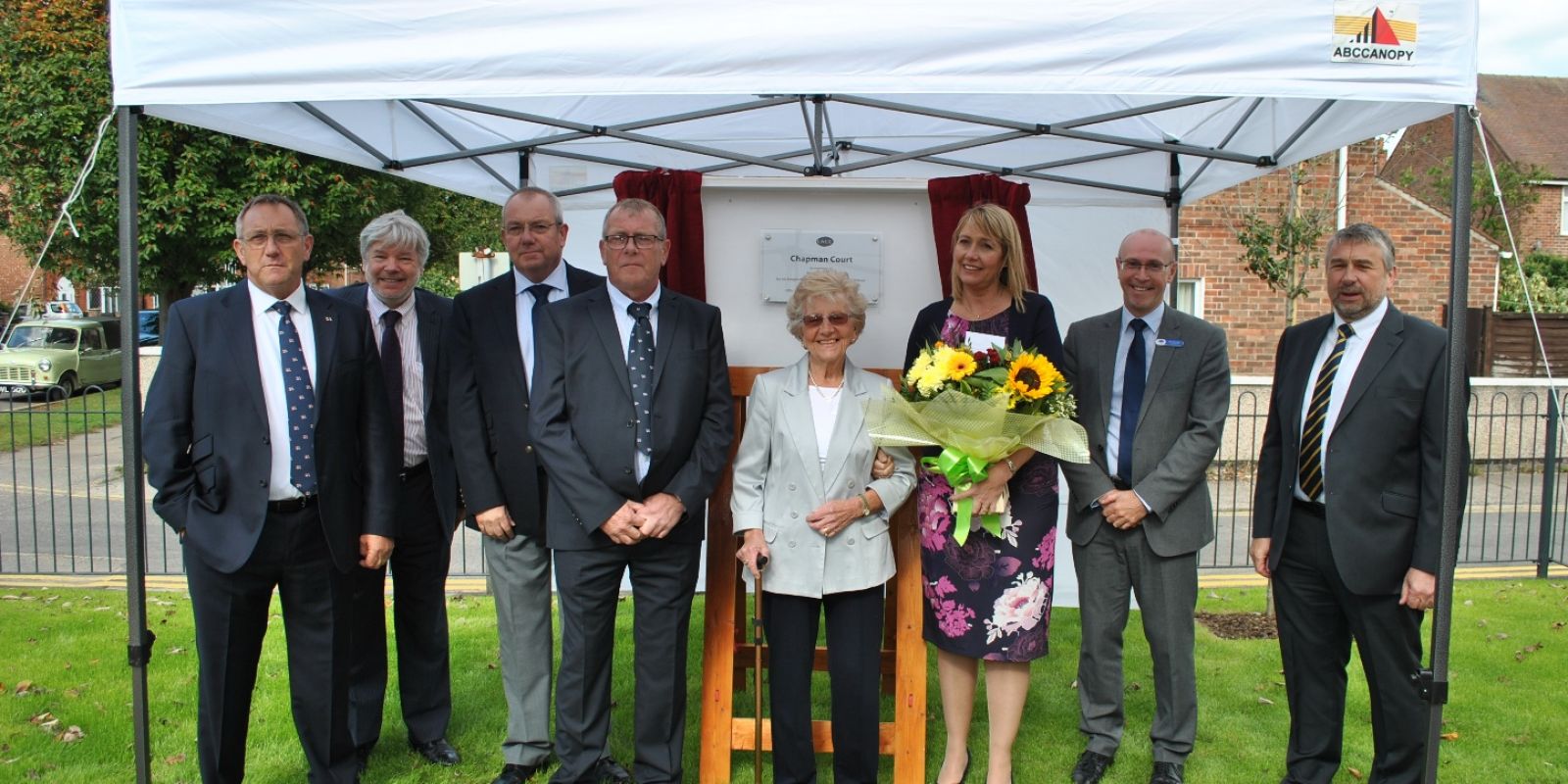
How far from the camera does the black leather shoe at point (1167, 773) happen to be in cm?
365

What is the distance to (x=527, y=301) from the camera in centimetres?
364

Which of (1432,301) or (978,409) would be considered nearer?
(978,409)

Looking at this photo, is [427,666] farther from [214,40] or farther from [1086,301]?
[1086,301]

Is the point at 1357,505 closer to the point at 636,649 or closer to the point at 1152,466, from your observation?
the point at 1152,466

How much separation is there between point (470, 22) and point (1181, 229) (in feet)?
39.2

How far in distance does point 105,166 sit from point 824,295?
1275 cm

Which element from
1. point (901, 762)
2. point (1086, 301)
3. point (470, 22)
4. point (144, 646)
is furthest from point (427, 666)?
point (1086, 301)

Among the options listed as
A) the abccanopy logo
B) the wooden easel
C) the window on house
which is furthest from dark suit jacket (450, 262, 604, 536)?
the window on house

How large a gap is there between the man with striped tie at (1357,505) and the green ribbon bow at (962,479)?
3.28 ft

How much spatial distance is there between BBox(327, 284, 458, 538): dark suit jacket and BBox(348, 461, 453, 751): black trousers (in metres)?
0.06

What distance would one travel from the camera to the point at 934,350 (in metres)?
3.16

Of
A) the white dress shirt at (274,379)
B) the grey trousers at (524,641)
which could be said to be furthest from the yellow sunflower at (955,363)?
the white dress shirt at (274,379)

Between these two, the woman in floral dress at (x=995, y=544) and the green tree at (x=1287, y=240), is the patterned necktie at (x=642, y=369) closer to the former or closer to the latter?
the woman in floral dress at (x=995, y=544)

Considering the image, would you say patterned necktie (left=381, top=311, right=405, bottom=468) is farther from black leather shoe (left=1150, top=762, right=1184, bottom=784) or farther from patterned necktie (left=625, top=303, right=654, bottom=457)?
black leather shoe (left=1150, top=762, right=1184, bottom=784)
